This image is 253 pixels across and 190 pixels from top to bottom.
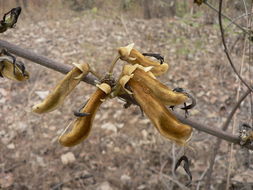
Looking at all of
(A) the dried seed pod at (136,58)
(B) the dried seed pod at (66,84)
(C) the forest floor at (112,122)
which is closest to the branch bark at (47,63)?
(B) the dried seed pod at (66,84)

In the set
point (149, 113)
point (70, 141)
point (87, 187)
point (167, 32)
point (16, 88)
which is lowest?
point (16, 88)

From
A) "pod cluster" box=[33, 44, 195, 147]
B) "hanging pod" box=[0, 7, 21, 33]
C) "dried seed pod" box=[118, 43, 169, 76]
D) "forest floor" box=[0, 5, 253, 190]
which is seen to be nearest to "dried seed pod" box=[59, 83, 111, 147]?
"pod cluster" box=[33, 44, 195, 147]

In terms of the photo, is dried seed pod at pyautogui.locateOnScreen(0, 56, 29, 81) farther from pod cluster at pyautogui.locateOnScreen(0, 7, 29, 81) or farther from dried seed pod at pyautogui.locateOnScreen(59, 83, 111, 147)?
dried seed pod at pyautogui.locateOnScreen(59, 83, 111, 147)

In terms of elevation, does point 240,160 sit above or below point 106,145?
above

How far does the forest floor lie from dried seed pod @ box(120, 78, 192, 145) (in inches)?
47.3

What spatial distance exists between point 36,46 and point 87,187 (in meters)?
2.55

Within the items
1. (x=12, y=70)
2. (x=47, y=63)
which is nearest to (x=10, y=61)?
(x=12, y=70)

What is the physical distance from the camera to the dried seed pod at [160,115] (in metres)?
0.80

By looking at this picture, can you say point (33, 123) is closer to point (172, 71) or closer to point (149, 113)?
point (172, 71)

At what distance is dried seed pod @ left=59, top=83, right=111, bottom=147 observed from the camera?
0.83m

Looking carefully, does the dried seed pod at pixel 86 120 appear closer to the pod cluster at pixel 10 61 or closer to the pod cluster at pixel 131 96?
the pod cluster at pixel 131 96

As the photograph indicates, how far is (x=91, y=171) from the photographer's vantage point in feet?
9.32

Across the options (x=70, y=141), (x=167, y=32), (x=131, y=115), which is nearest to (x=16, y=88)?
(x=131, y=115)

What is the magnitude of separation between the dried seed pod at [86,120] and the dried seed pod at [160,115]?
2.6 inches
